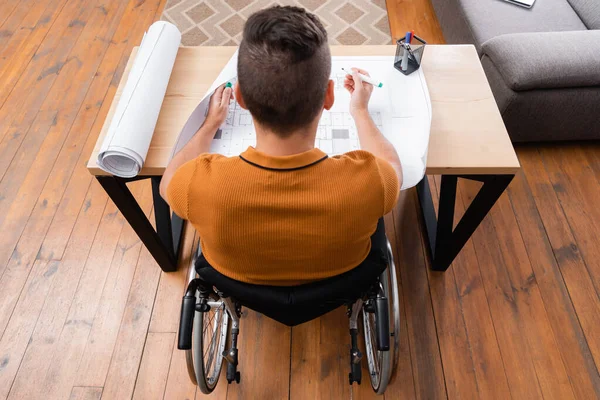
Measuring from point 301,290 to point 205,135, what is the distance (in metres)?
0.47

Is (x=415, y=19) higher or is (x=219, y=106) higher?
(x=219, y=106)

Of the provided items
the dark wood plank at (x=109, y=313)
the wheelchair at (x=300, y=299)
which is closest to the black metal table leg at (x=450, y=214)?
the wheelchair at (x=300, y=299)

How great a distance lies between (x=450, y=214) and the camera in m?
1.45

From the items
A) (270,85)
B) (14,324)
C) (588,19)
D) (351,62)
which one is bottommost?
(14,324)

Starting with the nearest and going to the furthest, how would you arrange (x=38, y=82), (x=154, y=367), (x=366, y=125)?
(x=366, y=125) → (x=154, y=367) → (x=38, y=82)

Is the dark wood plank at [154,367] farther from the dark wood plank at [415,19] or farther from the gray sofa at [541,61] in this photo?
the dark wood plank at [415,19]

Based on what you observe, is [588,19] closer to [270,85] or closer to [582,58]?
[582,58]

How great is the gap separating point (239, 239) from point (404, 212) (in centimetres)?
114

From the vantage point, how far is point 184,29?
2.47 m

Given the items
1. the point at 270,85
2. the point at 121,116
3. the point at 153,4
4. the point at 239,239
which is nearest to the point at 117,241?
the point at 121,116

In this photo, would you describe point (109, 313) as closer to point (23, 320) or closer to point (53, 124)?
point (23, 320)

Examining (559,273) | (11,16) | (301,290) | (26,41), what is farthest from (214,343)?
(11,16)

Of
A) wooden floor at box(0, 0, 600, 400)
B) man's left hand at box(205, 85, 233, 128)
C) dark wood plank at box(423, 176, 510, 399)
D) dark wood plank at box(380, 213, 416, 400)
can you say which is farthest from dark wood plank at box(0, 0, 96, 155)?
dark wood plank at box(423, 176, 510, 399)

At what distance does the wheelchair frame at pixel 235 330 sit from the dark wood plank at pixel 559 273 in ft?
2.31
